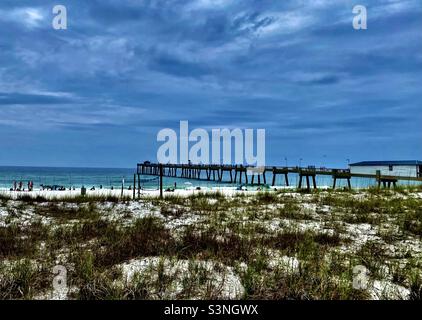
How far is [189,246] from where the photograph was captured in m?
5.69

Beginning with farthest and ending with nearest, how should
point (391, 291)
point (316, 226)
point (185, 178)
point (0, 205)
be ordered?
point (185, 178)
point (0, 205)
point (316, 226)
point (391, 291)

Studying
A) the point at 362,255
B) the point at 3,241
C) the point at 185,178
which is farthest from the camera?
the point at 185,178

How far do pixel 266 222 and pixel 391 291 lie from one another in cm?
431

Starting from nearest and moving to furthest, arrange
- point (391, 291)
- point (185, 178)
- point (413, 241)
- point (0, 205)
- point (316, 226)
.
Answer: point (391, 291)
point (413, 241)
point (316, 226)
point (0, 205)
point (185, 178)

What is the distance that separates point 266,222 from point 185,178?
275ft

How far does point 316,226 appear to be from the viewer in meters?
7.88

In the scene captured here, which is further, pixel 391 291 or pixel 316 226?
pixel 316 226

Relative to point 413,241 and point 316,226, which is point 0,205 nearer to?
point 316,226

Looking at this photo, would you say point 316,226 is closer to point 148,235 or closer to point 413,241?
point 413,241
